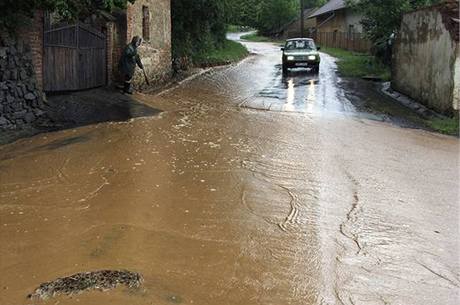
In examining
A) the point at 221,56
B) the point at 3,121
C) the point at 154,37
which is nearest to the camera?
the point at 3,121

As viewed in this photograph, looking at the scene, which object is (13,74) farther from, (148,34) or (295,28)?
(295,28)

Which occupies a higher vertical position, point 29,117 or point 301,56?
point 301,56

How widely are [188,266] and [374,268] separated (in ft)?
6.08

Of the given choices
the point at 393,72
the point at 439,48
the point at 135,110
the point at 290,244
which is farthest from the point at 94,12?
Result: the point at 393,72

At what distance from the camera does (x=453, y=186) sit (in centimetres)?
887

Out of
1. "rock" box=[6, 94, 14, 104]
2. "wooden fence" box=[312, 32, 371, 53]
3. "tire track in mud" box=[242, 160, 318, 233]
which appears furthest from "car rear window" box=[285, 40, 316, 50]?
"tire track in mud" box=[242, 160, 318, 233]

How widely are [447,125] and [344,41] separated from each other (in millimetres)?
34315

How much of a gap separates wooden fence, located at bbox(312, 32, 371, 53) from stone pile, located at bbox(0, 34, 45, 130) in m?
28.6

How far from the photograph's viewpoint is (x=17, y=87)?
11.2 metres

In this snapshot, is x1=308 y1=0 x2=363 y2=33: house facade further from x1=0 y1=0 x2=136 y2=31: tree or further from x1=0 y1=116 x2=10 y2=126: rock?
x1=0 y1=116 x2=10 y2=126: rock

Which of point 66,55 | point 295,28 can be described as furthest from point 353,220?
point 295,28

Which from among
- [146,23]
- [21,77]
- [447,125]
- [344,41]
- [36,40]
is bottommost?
[447,125]

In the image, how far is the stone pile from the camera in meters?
10.9

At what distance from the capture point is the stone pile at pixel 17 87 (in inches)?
428
